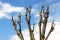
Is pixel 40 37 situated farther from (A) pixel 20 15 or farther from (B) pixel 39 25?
(A) pixel 20 15

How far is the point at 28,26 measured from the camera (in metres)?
31.9

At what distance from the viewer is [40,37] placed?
31.7 metres

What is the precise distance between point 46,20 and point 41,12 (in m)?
1.13

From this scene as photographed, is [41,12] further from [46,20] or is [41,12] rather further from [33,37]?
[33,37]

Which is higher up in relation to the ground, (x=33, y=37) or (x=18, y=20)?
(x=18, y=20)

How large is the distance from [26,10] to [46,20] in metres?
2.67

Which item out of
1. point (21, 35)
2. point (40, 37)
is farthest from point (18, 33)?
point (40, 37)

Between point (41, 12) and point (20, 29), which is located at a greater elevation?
point (41, 12)

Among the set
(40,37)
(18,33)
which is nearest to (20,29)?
(18,33)

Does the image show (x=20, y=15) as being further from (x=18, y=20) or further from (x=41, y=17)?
(x=41, y=17)


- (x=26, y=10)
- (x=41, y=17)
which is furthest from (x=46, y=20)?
(x=26, y=10)

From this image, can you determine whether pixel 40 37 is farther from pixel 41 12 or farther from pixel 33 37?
pixel 41 12

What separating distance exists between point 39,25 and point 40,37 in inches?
56.6

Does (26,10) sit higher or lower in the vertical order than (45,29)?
higher
